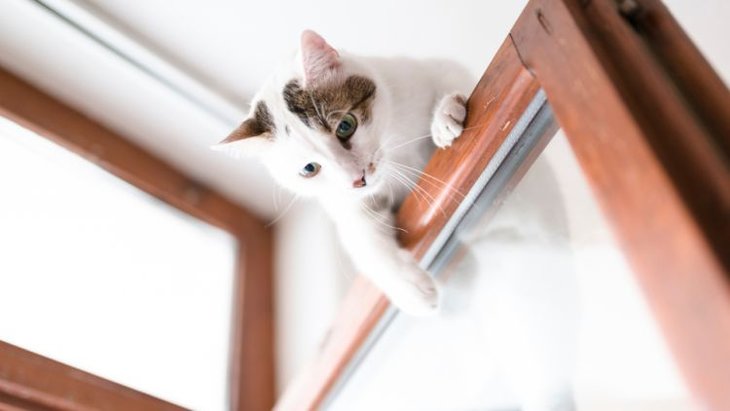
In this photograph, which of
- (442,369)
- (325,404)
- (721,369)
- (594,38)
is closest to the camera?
(721,369)

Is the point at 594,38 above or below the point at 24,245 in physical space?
above

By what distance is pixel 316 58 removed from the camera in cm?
94

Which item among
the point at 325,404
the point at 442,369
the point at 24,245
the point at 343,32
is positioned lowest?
the point at 24,245

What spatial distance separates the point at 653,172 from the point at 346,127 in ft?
2.06

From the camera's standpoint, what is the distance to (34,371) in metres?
0.98

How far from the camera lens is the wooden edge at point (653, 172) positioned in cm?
31

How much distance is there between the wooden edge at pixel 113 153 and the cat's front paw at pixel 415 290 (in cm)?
99

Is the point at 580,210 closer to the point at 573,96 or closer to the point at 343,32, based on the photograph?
the point at 573,96

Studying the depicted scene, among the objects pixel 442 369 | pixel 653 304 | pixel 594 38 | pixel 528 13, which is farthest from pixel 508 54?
pixel 442 369

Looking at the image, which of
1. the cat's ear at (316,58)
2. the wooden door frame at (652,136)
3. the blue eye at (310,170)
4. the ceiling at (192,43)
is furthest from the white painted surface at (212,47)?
the wooden door frame at (652,136)

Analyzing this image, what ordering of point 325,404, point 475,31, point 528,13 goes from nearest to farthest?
point 528,13 → point 325,404 → point 475,31

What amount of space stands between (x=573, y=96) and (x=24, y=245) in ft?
3.86

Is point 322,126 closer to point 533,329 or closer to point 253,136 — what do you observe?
point 253,136

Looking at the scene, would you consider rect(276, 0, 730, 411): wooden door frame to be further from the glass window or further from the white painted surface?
the white painted surface
